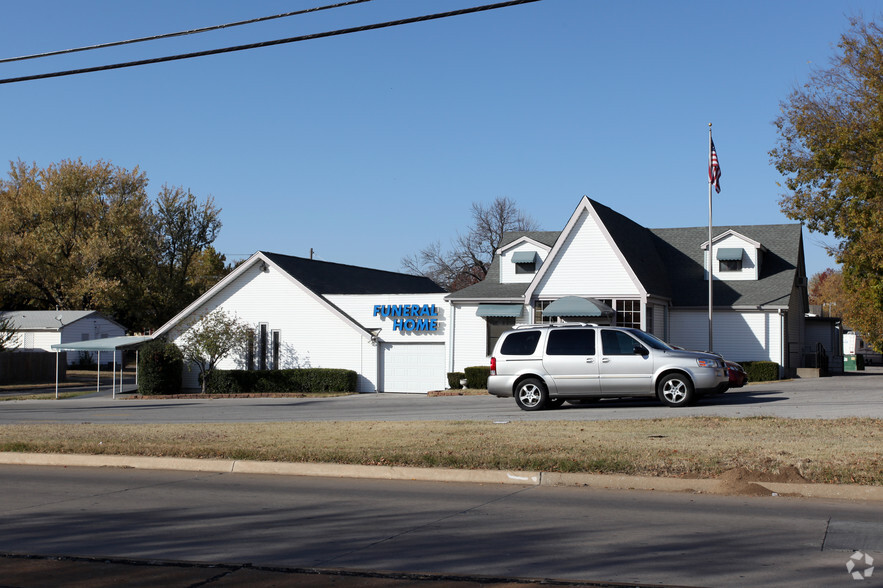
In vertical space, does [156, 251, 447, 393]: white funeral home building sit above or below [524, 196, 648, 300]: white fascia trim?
below

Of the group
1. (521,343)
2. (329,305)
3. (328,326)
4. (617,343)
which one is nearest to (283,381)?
(328,326)

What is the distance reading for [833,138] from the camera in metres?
33.1

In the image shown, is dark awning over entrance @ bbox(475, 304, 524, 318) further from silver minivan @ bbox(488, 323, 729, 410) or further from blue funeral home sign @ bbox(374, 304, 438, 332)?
silver minivan @ bbox(488, 323, 729, 410)

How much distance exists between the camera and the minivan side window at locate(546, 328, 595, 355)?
2062 cm

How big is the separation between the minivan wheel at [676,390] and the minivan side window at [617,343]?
1008mm

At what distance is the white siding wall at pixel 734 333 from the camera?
3488 centimetres

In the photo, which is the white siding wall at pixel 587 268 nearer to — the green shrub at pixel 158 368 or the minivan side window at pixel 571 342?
the minivan side window at pixel 571 342

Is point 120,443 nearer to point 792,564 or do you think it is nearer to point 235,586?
point 235,586

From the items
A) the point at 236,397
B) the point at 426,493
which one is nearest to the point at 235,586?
the point at 426,493

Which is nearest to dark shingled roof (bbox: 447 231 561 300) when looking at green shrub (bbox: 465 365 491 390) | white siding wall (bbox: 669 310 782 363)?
green shrub (bbox: 465 365 491 390)

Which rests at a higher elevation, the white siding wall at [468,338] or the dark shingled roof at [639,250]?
the dark shingled roof at [639,250]

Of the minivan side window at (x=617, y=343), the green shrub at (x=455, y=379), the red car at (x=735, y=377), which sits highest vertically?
the minivan side window at (x=617, y=343)

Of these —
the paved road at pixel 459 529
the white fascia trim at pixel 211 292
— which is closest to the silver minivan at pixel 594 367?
the paved road at pixel 459 529

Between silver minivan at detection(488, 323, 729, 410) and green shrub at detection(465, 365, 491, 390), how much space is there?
40.4ft
